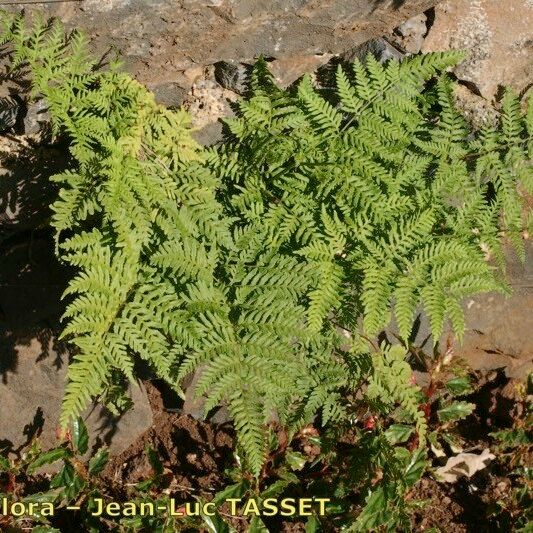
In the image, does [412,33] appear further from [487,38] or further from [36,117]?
[36,117]

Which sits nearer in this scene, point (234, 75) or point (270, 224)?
point (270, 224)

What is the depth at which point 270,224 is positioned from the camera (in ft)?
9.09

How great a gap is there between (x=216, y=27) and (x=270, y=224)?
0.94 metres

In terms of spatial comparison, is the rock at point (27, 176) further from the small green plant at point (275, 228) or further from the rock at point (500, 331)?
the rock at point (500, 331)

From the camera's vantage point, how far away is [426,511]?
340cm

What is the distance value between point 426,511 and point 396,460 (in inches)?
23.6

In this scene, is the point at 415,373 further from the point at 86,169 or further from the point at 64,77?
the point at 64,77

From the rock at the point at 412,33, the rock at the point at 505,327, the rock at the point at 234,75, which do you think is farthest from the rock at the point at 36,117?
the rock at the point at 505,327

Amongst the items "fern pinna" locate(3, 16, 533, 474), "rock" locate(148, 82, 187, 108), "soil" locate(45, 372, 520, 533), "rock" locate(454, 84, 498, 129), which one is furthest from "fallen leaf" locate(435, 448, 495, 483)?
"rock" locate(148, 82, 187, 108)

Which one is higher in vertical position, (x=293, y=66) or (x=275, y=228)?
(x=293, y=66)

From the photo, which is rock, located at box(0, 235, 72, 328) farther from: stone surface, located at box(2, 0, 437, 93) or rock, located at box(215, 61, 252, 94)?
rock, located at box(215, 61, 252, 94)

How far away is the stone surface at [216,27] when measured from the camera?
269 centimetres

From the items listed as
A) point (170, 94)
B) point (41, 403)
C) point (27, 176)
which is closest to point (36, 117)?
point (27, 176)

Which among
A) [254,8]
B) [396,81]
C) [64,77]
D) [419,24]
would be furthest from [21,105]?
[419,24]
